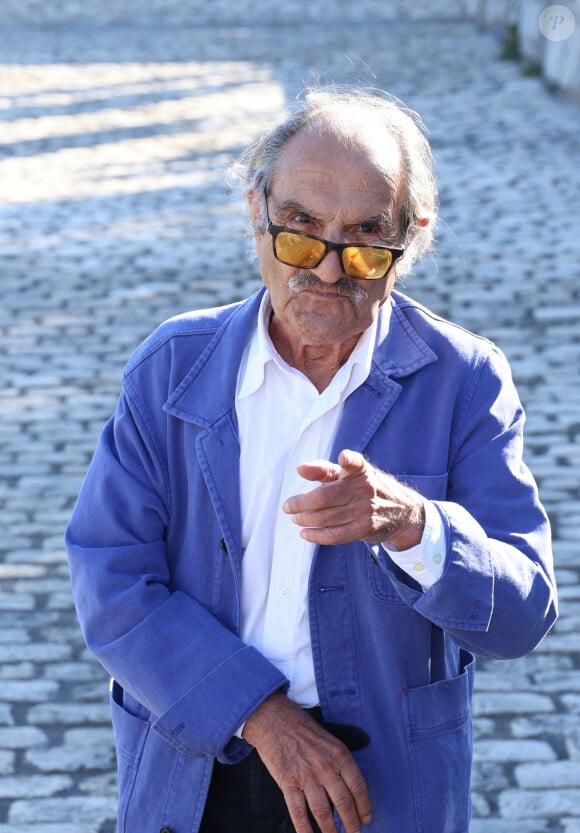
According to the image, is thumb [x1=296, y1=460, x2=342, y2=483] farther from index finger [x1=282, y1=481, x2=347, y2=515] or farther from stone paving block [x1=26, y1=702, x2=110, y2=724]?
stone paving block [x1=26, y1=702, x2=110, y2=724]

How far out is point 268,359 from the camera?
2.29 metres

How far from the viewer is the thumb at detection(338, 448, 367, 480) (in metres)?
1.87

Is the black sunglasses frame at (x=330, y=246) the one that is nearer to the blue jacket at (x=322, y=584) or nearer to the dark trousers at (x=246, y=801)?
the blue jacket at (x=322, y=584)

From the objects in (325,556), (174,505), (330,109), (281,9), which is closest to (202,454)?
(174,505)

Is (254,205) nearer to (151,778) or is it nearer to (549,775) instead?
(151,778)

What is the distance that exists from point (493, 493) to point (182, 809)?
78 centimetres

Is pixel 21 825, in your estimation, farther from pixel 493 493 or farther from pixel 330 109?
pixel 330 109

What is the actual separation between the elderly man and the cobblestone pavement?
1.64 m

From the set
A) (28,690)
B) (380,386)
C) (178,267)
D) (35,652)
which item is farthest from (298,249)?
(178,267)

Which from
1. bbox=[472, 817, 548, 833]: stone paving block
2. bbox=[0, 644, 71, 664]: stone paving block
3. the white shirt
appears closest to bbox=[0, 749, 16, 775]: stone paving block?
bbox=[0, 644, 71, 664]: stone paving block

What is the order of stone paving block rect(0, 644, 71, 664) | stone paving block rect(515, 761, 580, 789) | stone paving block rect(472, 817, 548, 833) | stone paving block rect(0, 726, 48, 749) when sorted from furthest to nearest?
stone paving block rect(0, 644, 71, 664)
stone paving block rect(0, 726, 48, 749)
stone paving block rect(515, 761, 580, 789)
stone paving block rect(472, 817, 548, 833)

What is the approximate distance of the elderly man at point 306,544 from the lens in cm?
214

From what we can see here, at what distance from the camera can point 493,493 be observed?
218 centimetres

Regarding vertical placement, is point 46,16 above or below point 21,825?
above
